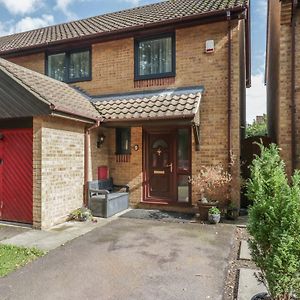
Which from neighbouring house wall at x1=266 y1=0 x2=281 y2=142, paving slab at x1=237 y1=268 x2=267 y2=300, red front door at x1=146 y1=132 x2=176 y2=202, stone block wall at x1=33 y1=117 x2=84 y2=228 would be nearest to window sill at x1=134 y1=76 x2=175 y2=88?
red front door at x1=146 y1=132 x2=176 y2=202

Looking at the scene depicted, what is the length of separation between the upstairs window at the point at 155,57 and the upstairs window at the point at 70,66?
2002 millimetres

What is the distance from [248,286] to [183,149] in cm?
538

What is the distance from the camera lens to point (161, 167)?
9.09 m

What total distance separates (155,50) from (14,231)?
22.5 ft

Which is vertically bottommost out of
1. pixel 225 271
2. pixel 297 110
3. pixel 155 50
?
pixel 225 271

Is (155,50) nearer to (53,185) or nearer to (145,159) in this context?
(145,159)

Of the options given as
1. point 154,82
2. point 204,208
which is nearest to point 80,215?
point 204,208

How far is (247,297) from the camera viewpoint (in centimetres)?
353

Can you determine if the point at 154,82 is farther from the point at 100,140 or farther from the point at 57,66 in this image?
the point at 57,66

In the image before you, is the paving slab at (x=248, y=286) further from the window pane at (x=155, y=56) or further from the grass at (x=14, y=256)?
the window pane at (x=155, y=56)

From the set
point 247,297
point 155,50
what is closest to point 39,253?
point 247,297

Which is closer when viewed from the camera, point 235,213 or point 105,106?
point 235,213

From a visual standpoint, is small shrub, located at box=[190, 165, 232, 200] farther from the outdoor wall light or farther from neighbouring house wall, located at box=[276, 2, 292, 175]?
the outdoor wall light

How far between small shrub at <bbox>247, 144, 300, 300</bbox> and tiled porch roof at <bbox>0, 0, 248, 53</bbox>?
6497mm
